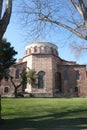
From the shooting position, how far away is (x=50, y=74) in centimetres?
6988

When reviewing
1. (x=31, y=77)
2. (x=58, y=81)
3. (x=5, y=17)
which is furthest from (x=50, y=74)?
(x=5, y=17)

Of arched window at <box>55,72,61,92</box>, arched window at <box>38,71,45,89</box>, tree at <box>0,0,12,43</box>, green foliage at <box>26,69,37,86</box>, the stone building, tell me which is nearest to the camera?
tree at <box>0,0,12,43</box>

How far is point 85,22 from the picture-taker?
47.6ft

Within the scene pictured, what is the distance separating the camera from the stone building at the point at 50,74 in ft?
225

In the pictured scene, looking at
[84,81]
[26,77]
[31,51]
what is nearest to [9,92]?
[26,77]

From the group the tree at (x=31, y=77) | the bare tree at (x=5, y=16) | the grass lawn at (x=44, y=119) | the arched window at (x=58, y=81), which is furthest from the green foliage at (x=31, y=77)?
the bare tree at (x=5, y=16)

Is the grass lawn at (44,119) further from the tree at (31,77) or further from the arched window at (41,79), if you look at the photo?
the arched window at (41,79)

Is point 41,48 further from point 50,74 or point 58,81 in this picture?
point 58,81

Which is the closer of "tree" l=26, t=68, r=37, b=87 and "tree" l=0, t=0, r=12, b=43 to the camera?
"tree" l=0, t=0, r=12, b=43

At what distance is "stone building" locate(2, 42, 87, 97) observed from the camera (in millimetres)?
68688

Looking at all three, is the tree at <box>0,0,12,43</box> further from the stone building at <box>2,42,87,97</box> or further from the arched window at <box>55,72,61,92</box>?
the arched window at <box>55,72,61,92</box>

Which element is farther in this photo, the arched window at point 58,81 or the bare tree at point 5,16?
the arched window at point 58,81

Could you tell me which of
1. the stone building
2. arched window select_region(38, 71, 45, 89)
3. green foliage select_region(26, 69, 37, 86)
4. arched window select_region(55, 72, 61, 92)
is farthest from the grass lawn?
arched window select_region(55, 72, 61, 92)

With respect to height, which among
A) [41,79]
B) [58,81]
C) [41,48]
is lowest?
[58,81]
